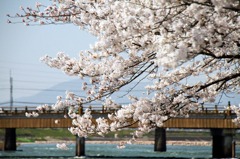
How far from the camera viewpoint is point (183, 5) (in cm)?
902

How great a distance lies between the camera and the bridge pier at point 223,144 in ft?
158

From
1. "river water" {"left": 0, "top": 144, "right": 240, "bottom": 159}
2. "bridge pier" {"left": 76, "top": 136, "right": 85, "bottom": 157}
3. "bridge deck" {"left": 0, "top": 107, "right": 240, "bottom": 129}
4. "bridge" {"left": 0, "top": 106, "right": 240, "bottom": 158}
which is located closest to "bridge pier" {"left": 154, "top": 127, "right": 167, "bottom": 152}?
"river water" {"left": 0, "top": 144, "right": 240, "bottom": 159}

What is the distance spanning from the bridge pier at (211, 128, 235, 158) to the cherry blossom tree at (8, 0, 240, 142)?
34.7 metres

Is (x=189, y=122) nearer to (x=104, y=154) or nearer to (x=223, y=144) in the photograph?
(x=223, y=144)

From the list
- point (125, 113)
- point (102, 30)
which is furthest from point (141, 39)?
point (125, 113)

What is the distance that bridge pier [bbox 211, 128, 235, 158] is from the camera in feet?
158

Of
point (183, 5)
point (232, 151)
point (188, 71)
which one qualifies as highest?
point (183, 5)

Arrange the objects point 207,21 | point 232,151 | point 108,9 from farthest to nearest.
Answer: point 232,151, point 108,9, point 207,21

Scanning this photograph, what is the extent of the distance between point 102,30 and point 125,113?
2.31m

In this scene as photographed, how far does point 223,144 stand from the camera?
160 feet

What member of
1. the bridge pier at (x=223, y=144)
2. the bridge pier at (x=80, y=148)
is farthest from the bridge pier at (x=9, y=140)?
the bridge pier at (x=223, y=144)

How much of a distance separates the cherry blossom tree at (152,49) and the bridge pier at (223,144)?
34660 millimetres

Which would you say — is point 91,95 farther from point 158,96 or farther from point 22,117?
point 22,117

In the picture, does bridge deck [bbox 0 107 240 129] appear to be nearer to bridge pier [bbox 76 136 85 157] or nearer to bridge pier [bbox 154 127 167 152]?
bridge pier [bbox 76 136 85 157]
